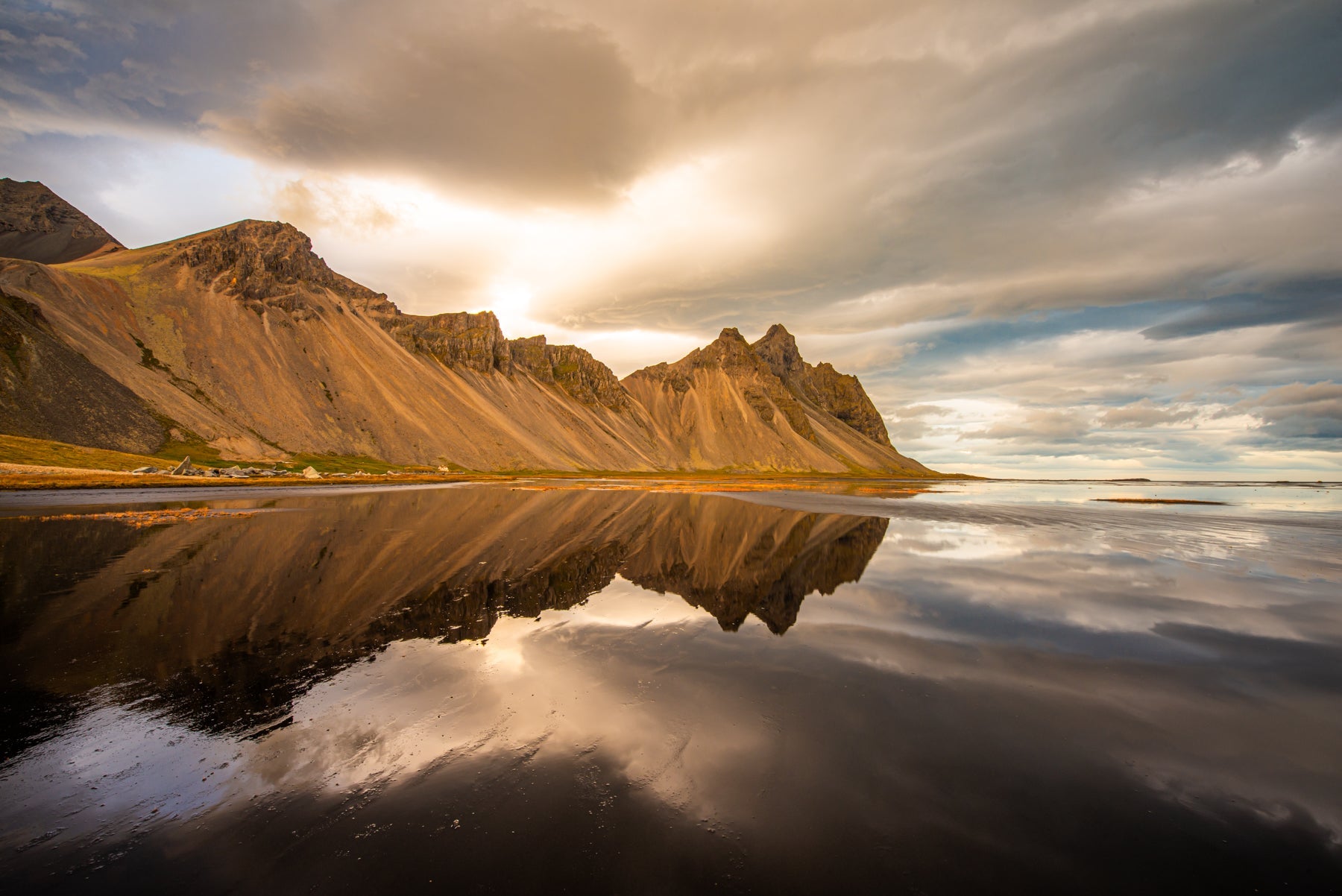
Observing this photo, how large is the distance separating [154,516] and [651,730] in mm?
38876

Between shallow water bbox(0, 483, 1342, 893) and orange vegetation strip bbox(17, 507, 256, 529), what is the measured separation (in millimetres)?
10729

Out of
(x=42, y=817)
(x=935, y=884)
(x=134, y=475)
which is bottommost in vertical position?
(x=134, y=475)

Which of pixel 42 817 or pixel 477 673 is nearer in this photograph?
pixel 42 817

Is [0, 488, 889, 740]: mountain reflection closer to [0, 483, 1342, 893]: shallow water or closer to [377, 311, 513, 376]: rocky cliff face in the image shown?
[0, 483, 1342, 893]: shallow water

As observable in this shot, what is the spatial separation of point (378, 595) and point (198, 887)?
1243 centimetres

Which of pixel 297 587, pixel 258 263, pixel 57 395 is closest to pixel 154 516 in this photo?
pixel 297 587

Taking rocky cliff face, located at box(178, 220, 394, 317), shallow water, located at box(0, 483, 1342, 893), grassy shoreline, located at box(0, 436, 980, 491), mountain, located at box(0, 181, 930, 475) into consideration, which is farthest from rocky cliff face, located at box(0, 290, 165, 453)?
shallow water, located at box(0, 483, 1342, 893)

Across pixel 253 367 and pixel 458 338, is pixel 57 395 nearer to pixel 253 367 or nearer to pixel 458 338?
pixel 253 367

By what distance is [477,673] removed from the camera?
37.5 ft

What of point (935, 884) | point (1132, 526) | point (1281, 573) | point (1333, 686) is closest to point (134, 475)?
point (935, 884)

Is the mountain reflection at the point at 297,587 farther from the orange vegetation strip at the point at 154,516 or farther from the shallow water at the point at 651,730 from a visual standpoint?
the orange vegetation strip at the point at 154,516

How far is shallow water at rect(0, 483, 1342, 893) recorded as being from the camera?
5.93 m

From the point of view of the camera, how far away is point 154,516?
32.8 meters

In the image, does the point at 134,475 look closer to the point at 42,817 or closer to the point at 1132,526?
the point at 42,817
